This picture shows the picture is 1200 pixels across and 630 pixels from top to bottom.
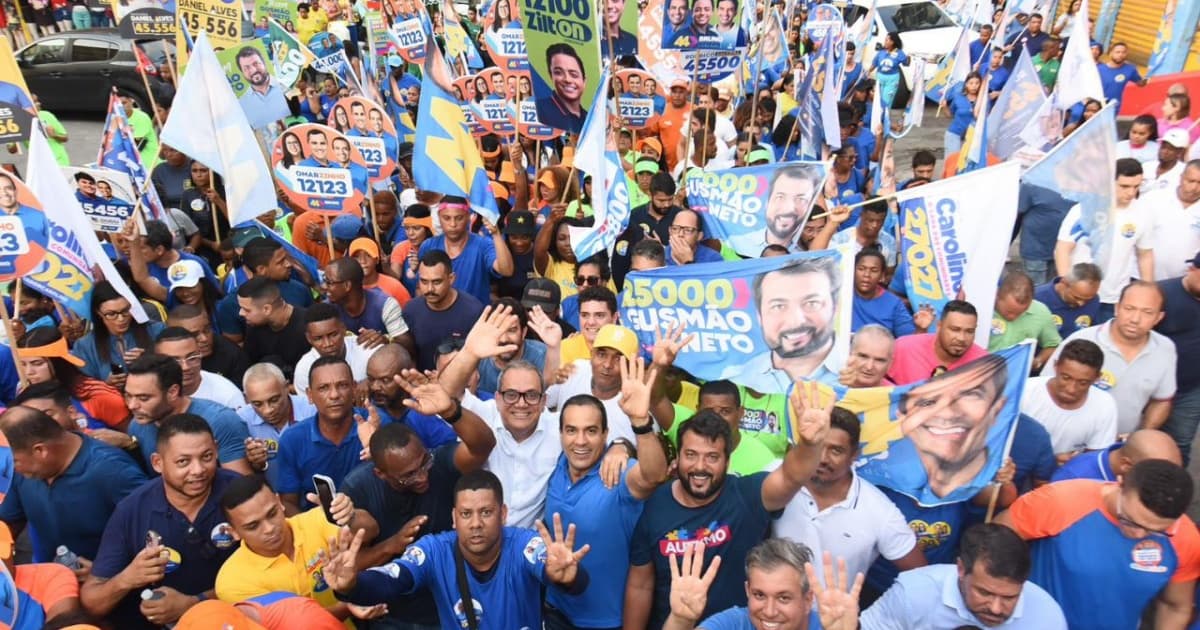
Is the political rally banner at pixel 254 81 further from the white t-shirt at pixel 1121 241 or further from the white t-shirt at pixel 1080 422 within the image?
the white t-shirt at pixel 1080 422

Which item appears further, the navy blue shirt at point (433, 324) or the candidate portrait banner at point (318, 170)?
the candidate portrait banner at point (318, 170)

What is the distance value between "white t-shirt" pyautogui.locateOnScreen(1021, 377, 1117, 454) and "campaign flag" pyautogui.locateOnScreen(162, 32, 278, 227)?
221 inches

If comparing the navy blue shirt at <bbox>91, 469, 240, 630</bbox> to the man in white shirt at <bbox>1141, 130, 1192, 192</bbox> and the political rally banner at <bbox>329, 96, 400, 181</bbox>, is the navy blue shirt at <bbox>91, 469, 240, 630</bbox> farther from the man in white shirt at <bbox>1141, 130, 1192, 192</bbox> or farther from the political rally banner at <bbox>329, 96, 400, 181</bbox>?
the man in white shirt at <bbox>1141, 130, 1192, 192</bbox>

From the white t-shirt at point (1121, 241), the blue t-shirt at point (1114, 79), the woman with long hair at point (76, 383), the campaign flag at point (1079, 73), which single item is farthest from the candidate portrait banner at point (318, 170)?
the blue t-shirt at point (1114, 79)

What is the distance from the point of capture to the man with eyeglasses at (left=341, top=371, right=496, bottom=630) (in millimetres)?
3482

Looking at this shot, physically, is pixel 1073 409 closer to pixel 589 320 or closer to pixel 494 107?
pixel 589 320

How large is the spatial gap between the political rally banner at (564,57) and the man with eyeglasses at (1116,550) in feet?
13.3

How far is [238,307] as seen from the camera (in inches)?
237

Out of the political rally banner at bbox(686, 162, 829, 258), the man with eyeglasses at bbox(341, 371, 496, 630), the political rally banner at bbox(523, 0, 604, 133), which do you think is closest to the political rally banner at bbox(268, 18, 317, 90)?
the political rally banner at bbox(523, 0, 604, 133)

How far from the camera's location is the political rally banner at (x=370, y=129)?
752 cm

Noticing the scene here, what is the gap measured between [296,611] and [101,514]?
1493mm

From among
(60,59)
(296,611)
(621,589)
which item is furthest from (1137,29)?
(60,59)

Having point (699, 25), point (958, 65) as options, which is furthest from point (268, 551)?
point (958, 65)

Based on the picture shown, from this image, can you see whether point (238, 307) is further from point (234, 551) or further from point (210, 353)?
point (234, 551)
